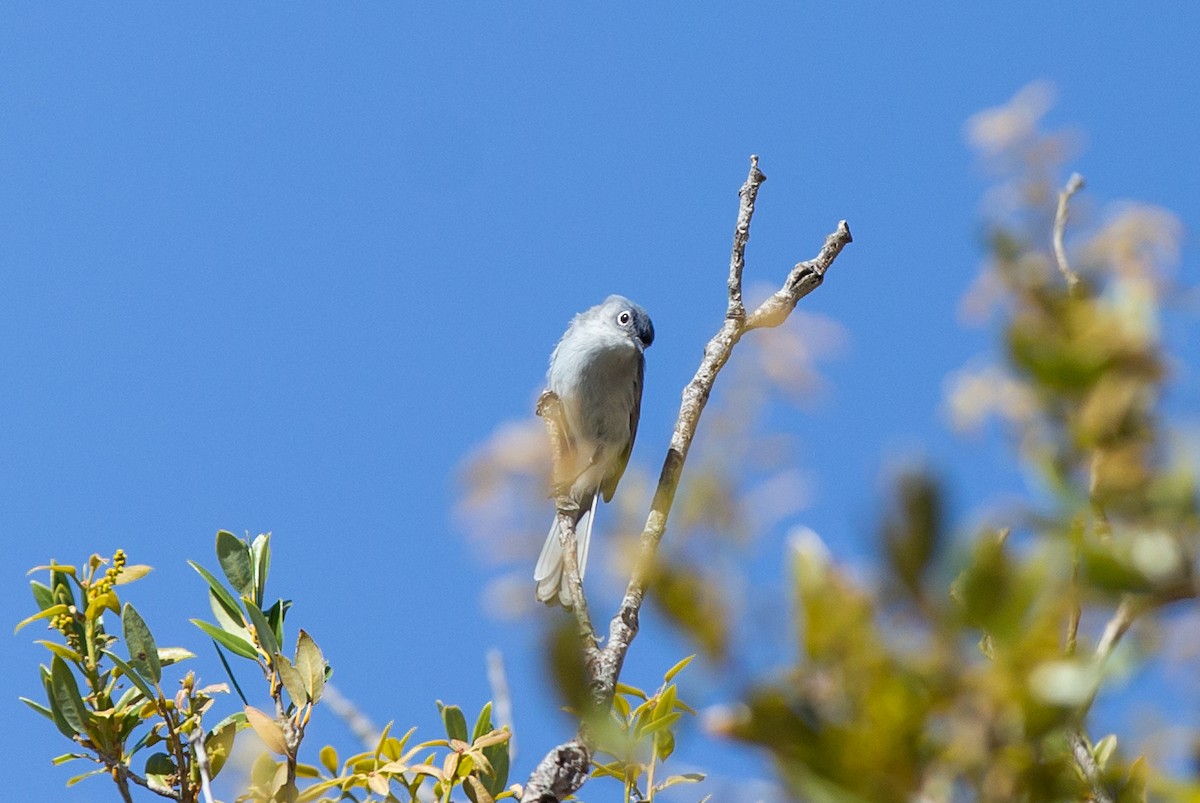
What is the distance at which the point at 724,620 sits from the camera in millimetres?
828

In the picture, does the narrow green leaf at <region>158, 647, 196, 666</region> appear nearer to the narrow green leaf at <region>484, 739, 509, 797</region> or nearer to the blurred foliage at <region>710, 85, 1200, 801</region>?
the narrow green leaf at <region>484, 739, 509, 797</region>

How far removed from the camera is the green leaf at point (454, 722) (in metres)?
2.34

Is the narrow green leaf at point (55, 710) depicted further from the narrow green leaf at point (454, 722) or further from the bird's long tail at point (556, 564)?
the bird's long tail at point (556, 564)

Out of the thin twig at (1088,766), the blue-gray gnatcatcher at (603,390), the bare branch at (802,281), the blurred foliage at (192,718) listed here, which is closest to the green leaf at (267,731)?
the blurred foliage at (192,718)

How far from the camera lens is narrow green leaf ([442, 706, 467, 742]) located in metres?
2.34

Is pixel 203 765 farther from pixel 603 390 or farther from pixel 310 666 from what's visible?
pixel 603 390

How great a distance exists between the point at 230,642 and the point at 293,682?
0.69ft

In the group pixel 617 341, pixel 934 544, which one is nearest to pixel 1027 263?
pixel 934 544

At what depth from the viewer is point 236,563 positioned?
2.37m

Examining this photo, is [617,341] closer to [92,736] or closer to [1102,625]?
[92,736]

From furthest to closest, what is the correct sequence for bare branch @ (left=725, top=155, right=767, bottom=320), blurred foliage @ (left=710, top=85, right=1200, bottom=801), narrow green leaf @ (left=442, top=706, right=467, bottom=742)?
bare branch @ (left=725, top=155, right=767, bottom=320)
narrow green leaf @ (left=442, top=706, right=467, bottom=742)
blurred foliage @ (left=710, top=85, right=1200, bottom=801)

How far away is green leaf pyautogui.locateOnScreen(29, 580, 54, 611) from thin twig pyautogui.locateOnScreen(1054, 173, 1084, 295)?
1814 millimetres

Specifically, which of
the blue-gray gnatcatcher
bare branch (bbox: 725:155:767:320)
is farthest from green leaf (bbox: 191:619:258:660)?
the blue-gray gnatcatcher

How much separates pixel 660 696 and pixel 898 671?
124cm
